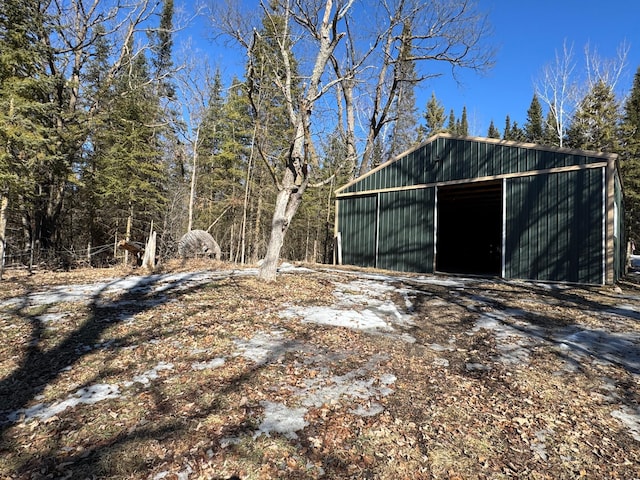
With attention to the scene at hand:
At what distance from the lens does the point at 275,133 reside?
18.4 meters

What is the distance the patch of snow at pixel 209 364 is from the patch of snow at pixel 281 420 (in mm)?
870

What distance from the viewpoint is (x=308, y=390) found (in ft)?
10.3

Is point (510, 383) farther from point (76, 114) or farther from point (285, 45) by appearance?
point (76, 114)

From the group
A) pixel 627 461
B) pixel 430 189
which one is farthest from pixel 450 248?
pixel 627 461

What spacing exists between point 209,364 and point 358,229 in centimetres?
1034

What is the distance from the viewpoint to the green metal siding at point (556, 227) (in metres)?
8.90

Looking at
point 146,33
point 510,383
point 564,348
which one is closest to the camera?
point 510,383

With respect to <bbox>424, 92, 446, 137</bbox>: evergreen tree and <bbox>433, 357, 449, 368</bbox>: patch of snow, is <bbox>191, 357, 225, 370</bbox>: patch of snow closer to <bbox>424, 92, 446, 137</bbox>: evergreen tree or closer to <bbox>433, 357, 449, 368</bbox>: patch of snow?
<bbox>433, 357, 449, 368</bbox>: patch of snow

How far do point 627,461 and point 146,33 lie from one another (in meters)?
18.8

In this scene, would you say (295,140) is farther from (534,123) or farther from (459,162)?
(534,123)

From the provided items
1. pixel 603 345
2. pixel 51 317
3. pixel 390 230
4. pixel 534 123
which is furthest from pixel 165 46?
pixel 534 123

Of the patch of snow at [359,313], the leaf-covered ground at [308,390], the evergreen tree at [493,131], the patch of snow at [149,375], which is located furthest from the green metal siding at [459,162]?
the evergreen tree at [493,131]

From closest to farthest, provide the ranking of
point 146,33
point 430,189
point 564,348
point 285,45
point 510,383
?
point 510,383 < point 564,348 < point 285,45 < point 430,189 < point 146,33

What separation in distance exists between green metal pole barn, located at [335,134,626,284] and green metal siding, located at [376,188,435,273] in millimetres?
34
